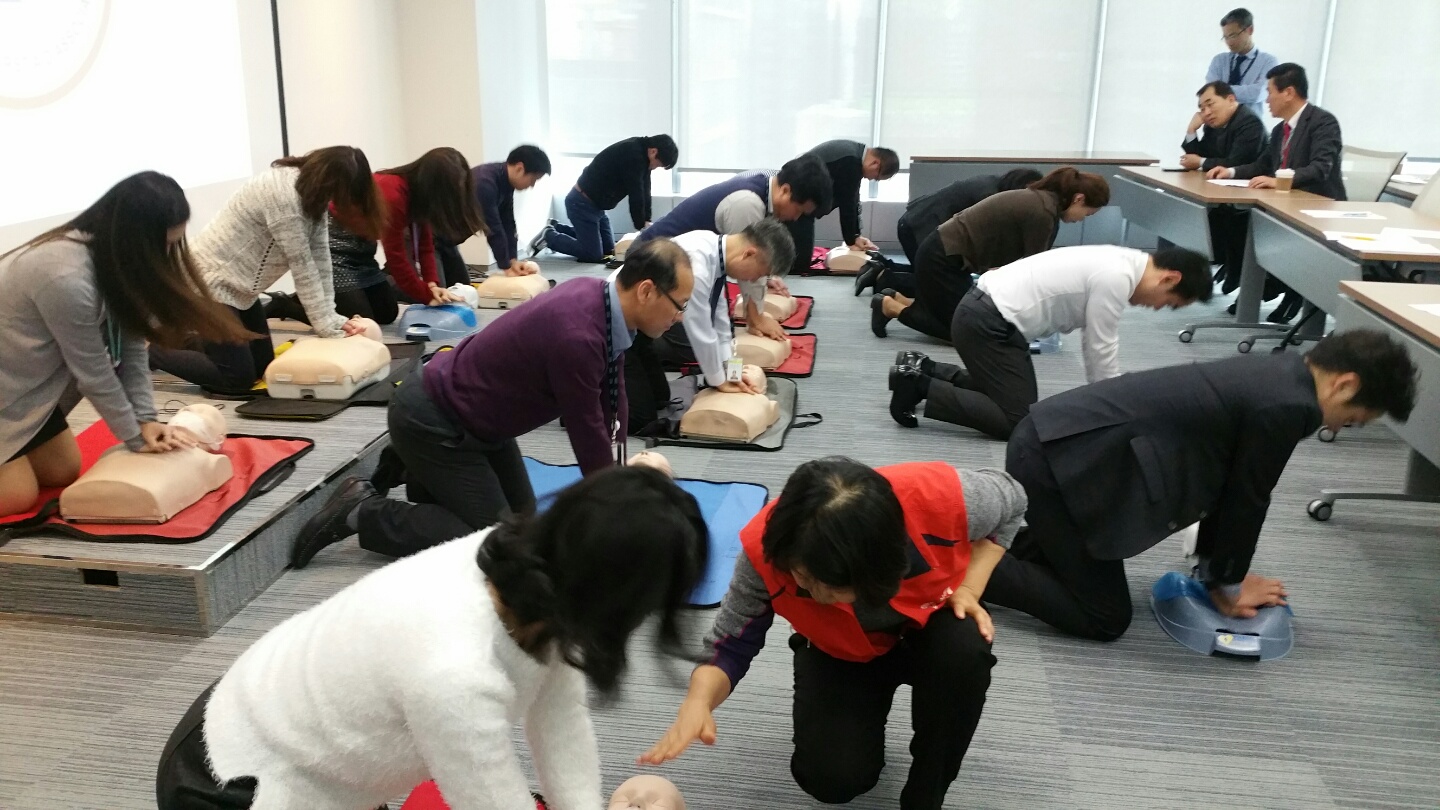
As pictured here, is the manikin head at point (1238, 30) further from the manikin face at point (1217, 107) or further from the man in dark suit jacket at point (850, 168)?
the man in dark suit jacket at point (850, 168)

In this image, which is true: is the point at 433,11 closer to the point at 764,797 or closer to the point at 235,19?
the point at 235,19

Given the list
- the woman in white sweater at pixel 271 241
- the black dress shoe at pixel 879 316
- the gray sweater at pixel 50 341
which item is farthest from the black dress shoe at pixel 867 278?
the gray sweater at pixel 50 341

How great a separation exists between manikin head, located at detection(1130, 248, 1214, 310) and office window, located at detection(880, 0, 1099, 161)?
15.8 feet

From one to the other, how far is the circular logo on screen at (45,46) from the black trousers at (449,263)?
1894 mm

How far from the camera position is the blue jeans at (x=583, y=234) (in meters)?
6.92

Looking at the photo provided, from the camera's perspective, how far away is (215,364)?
3.68m

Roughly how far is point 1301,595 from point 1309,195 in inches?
125

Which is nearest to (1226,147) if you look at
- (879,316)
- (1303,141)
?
(1303,141)

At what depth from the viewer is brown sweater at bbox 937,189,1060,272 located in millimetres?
4312

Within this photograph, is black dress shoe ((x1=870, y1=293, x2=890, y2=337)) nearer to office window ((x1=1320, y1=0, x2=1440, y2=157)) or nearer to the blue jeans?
the blue jeans

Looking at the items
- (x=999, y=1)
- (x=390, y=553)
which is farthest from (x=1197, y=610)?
(x=999, y=1)

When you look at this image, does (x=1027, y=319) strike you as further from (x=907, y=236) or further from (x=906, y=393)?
(x=907, y=236)

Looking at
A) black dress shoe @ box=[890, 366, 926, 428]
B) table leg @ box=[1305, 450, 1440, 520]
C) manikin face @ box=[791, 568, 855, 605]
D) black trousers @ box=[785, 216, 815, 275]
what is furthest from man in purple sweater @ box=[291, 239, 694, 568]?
black trousers @ box=[785, 216, 815, 275]

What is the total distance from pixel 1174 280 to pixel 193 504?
281 centimetres
